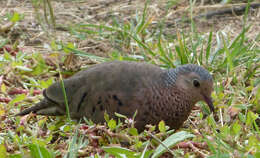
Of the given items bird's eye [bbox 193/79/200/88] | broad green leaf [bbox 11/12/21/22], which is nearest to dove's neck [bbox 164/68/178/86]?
bird's eye [bbox 193/79/200/88]

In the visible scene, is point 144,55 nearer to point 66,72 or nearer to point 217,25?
point 66,72

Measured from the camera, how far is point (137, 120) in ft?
9.29

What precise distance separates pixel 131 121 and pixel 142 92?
0.99ft

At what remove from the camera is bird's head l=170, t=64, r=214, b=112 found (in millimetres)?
2902

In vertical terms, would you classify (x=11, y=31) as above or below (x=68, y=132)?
above

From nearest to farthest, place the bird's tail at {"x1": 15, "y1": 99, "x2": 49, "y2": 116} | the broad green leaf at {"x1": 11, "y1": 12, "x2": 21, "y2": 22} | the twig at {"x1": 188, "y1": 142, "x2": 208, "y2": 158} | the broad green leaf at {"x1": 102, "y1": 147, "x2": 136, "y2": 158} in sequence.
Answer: the broad green leaf at {"x1": 102, "y1": 147, "x2": 136, "y2": 158}
the twig at {"x1": 188, "y1": 142, "x2": 208, "y2": 158}
the bird's tail at {"x1": 15, "y1": 99, "x2": 49, "y2": 116}
the broad green leaf at {"x1": 11, "y1": 12, "x2": 21, "y2": 22}

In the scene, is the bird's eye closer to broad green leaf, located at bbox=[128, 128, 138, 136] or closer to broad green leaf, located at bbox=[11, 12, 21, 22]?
broad green leaf, located at bbox=[128, 128, 138, 136]

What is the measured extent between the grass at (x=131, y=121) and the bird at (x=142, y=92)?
10cm

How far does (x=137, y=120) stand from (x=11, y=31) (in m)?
2.58

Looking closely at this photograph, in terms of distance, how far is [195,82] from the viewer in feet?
9.57

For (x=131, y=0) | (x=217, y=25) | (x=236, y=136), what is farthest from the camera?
(x=131, y=0)

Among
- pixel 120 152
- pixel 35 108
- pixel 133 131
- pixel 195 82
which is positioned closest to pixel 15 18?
pixel 35 108

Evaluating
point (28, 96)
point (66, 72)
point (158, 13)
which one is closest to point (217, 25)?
point (158, 13)

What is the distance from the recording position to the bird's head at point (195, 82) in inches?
114
